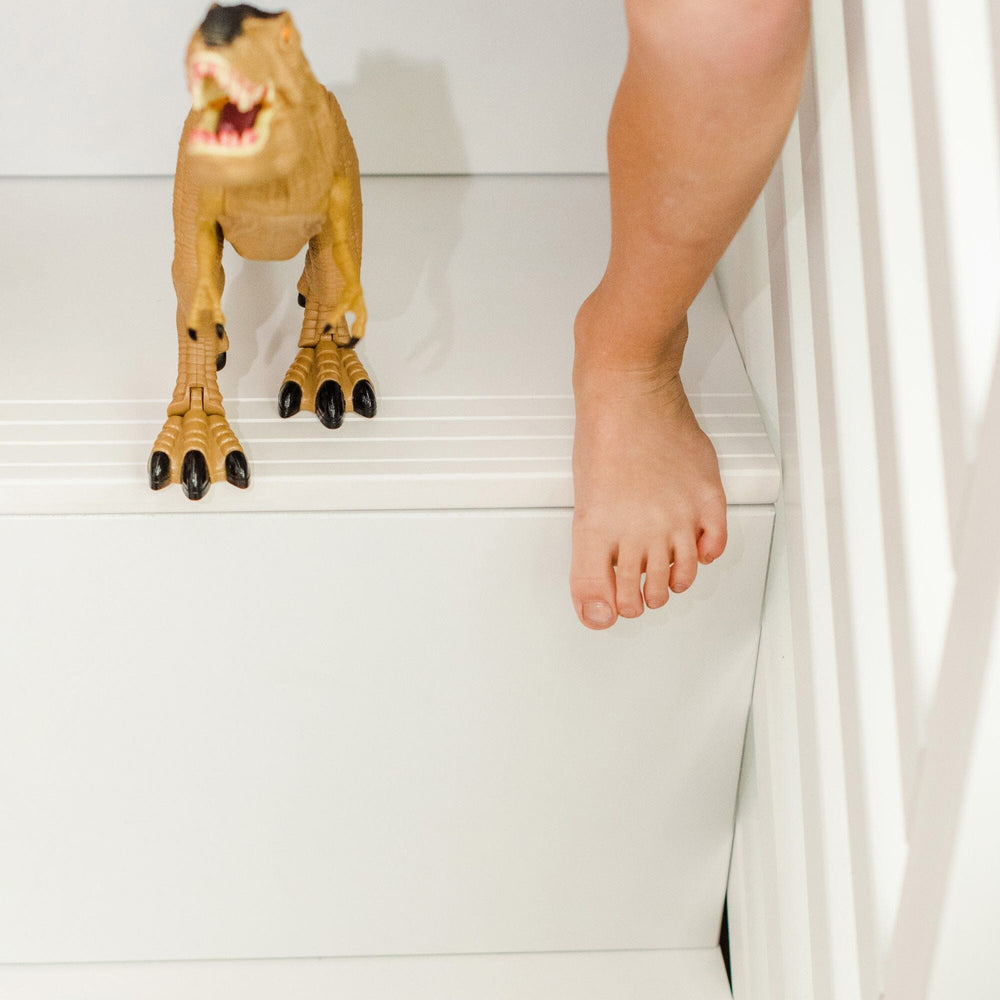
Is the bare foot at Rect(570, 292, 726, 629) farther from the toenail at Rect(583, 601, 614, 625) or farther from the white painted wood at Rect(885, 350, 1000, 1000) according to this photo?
the white painted wood at Rect(885, 350, 1000, 1000)

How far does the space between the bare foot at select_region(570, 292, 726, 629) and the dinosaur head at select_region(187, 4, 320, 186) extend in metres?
0.24

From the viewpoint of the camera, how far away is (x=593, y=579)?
2.14ft

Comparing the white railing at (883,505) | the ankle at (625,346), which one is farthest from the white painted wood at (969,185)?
the ankle at (625,346)

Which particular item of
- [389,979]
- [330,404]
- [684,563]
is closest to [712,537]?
[684,563]

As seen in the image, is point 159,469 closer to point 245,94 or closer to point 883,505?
point 245,94

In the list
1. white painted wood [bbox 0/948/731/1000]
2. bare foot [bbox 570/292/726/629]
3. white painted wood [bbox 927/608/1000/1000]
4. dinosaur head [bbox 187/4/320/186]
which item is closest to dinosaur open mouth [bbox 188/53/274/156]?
dinosaur head [bbox 187/4/320/186]

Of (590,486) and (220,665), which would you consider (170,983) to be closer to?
(220,665)

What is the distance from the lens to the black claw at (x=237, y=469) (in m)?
0.64

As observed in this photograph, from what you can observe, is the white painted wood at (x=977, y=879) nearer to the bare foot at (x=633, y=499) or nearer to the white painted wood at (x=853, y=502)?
the white painted wood at (x=853, y=502)

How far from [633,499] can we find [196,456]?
247 mm

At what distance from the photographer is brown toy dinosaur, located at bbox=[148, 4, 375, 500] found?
1.60ft

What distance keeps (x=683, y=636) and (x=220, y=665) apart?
0.30 meters

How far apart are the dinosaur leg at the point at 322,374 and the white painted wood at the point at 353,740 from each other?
0.07 metres

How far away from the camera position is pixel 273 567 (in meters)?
0.69
